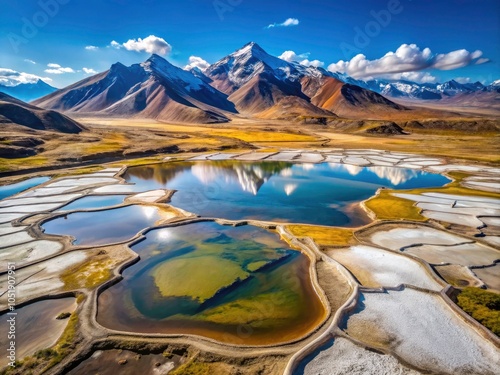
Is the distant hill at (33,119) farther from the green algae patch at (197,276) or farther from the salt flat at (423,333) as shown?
the salt flat at (423,333)

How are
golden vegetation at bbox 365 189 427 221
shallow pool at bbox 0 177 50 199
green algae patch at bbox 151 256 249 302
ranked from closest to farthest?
green algae patch at bbox 151 256 249 302 < golden vegetation at bbox 365 189 427 221 < shallow pool at bbox 0 177 50 199

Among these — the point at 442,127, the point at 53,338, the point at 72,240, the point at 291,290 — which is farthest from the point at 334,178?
the point at 442,127

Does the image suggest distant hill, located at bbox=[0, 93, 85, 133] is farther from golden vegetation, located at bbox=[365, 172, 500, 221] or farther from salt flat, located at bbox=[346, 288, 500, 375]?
salt flat, located at bbox=[346, 288, 500, 375]

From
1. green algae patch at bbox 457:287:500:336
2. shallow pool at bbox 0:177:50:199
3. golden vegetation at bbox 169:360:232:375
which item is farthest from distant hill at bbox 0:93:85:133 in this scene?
green algae patch at bbox 457:287:500:336

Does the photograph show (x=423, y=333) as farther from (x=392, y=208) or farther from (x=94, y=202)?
(x=94, y=202)

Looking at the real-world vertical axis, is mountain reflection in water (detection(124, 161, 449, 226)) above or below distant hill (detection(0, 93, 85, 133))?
below

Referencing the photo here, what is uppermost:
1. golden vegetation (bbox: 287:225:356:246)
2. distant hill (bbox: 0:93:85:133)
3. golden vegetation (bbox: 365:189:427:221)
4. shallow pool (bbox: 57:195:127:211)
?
distant hill (bbox: 0:93:85:133)

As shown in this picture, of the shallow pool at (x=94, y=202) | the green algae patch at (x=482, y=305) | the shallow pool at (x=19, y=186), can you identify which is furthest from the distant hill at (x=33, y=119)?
the green algae patch at (x=482, y=305)
